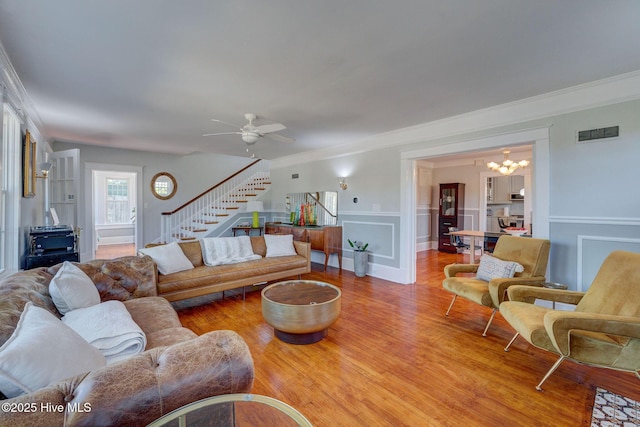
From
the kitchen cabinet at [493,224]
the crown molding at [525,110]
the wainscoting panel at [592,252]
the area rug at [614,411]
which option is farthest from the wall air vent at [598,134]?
the kitchen cabinet at [493,224]

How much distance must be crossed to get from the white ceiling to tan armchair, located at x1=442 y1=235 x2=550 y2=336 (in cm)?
168

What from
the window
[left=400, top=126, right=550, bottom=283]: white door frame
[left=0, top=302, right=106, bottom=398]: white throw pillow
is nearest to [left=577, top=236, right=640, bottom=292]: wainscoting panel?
[left=400, top=126, right=550, bottom=283]: white door frame

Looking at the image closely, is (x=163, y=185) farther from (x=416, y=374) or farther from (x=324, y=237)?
(x=416, y=374)

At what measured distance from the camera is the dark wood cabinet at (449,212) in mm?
7543

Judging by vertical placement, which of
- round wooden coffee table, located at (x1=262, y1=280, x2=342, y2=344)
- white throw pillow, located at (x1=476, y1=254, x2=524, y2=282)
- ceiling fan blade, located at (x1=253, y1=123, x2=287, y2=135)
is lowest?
round wooden coffee table, located at (x1=262, y1=280, x2=342, y2=344)

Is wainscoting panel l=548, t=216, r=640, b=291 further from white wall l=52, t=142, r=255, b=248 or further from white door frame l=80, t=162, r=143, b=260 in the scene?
white door frame l=80, t=162, r=143, b=260

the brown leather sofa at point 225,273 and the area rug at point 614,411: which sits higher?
the brown leather sofa at point 225,273

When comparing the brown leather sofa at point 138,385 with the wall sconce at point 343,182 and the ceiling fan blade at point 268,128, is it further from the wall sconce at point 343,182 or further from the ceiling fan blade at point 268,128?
the wall sconce at point 343,182

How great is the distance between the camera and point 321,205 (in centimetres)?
613

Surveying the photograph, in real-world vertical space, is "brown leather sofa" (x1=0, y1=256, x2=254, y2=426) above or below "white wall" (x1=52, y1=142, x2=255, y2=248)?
below

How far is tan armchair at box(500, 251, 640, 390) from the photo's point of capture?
1813 mm

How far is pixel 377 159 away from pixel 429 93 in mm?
2007

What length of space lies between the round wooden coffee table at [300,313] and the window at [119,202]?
8.11 metres

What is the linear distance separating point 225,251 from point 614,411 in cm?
400
